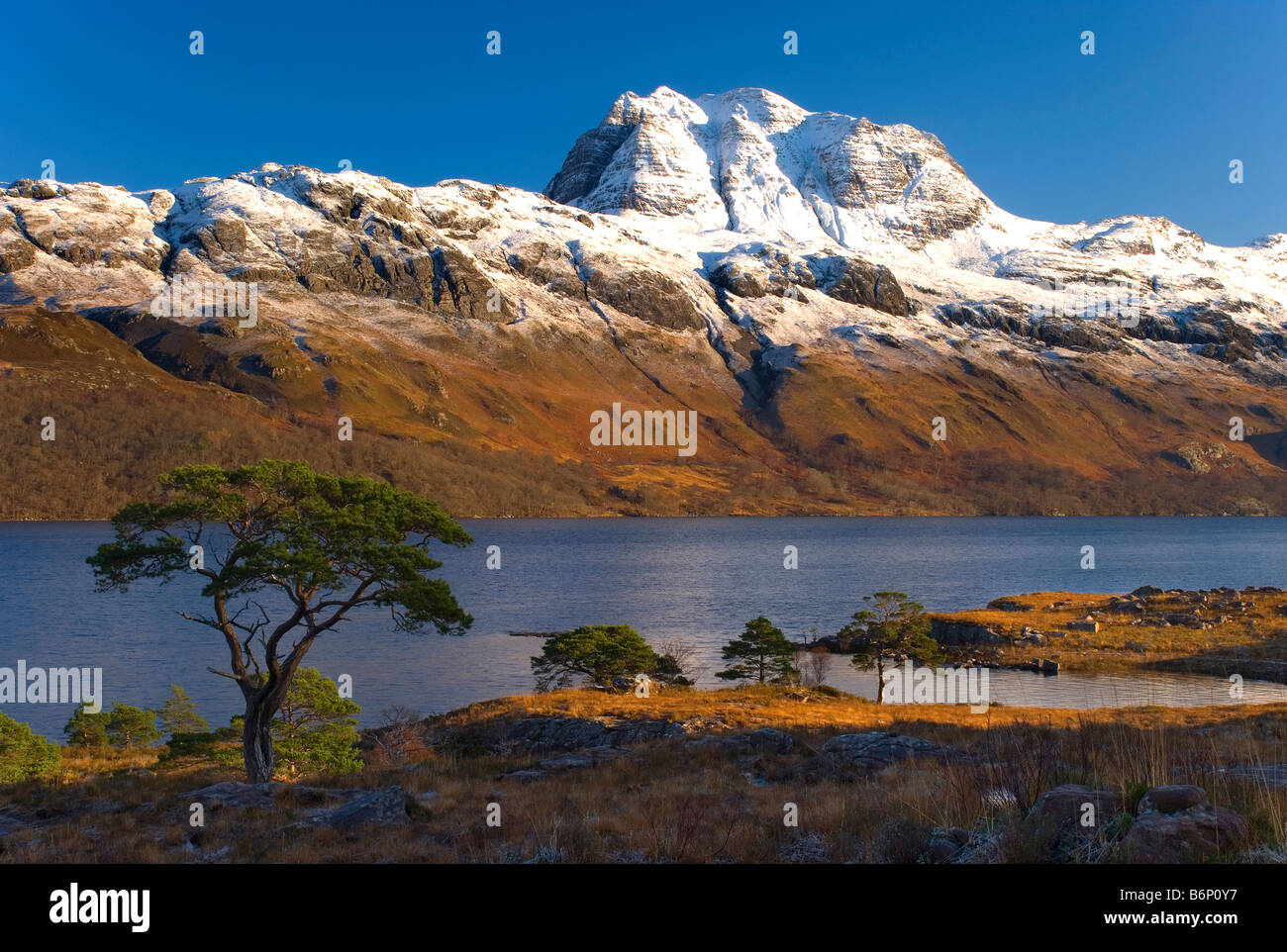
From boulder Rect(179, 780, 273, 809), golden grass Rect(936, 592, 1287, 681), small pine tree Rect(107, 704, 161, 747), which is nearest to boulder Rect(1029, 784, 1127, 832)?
boulder Rect(179, 780, 273, 809)

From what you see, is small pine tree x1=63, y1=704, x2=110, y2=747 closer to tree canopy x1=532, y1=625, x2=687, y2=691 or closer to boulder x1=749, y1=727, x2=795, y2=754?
tree canopy x1=532, y1=625, x2=687, y2=691

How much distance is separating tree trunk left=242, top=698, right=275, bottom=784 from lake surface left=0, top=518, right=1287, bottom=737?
21203 mm

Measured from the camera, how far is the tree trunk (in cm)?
2681

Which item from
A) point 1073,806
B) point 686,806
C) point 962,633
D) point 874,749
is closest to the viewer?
point 1073,806

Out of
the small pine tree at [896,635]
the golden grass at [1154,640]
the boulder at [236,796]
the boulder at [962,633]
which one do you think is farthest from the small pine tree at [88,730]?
the golden grass at [1154,640]

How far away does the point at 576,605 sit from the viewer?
10112 cm

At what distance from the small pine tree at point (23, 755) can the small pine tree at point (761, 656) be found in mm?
37826

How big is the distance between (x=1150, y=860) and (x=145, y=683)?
216 feet

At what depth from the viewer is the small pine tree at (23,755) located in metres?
30.3

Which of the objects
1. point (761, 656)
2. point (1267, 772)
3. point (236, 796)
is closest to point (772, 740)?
point (1267, 772)

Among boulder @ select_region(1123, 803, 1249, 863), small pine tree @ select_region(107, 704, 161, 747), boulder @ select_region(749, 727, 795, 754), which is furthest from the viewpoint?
small pine tree @ select_region(107, 704, 161, 747)

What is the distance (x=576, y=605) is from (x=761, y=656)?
46784mm

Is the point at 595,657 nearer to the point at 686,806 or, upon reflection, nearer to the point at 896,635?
the point at 896,635
